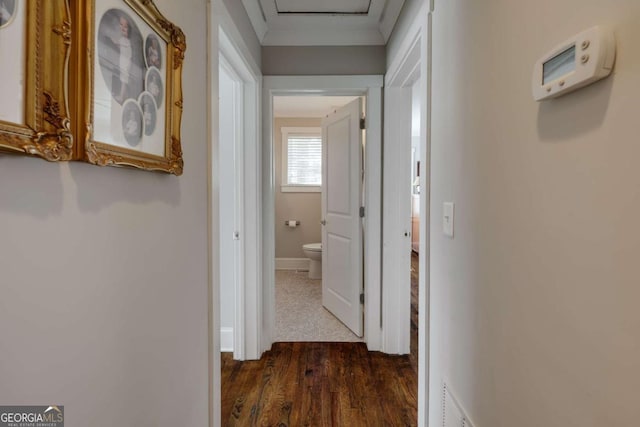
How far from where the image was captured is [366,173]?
258 cm

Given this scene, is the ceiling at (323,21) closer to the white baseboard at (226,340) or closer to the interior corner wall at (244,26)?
the interior corner wall at (244,26)

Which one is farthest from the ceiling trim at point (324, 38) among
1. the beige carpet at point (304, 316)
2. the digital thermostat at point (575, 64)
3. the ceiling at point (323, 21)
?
the beige carpet at point (304, 316)

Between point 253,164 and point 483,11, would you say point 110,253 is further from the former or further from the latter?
point 253,164

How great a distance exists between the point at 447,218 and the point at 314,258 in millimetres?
3385

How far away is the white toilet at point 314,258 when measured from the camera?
4.45m

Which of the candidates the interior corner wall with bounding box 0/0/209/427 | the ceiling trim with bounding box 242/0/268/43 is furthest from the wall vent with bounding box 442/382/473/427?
the ceiling trim with bounding box 242/0/268/43

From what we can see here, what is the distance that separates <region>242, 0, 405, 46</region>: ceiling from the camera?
Result: 214 centimetres

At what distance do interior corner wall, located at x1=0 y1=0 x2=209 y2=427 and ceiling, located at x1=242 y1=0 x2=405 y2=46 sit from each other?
1.02 m

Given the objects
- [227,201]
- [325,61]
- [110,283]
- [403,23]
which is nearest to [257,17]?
[325,61]

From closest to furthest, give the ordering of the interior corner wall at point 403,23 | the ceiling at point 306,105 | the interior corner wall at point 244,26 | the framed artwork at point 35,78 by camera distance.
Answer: the framed artwork at point 35,78, the interior corner wall at point 403,23, the interior corner wall at point 244,26, the ceiling at point 306,105

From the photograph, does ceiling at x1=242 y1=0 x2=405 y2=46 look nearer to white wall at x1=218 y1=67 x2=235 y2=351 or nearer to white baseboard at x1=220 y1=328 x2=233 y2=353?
white wall at x1=218 y1=67 x2=235 y2=351

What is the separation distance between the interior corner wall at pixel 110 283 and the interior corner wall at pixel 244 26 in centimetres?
48

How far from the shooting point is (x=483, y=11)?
984 millimetres

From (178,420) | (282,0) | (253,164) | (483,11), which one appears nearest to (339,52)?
(282,0)
